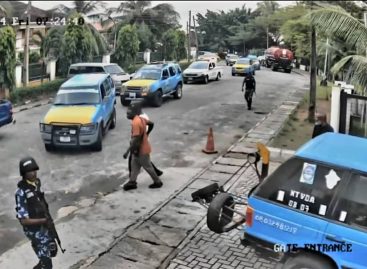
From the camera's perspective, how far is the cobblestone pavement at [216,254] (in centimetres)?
675

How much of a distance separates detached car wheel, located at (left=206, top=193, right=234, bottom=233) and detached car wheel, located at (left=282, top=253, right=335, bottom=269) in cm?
120

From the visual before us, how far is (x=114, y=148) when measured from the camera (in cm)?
1366

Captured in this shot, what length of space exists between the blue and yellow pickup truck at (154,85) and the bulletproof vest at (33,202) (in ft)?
48.1

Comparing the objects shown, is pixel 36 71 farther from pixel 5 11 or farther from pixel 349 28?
pixel 349 28

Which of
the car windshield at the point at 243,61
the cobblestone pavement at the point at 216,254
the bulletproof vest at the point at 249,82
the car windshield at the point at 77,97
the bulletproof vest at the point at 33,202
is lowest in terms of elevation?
the cobblestone pavement at the point at 216,254

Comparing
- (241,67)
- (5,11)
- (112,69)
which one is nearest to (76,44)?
(112,69)

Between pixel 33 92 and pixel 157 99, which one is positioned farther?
pixel 33 92

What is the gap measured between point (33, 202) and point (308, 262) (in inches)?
119

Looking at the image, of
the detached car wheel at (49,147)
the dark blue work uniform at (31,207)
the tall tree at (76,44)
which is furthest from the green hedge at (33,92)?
the dark blue work uniform at (31,207)

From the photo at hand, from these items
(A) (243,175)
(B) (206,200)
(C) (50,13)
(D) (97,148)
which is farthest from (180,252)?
(C) (50,13)

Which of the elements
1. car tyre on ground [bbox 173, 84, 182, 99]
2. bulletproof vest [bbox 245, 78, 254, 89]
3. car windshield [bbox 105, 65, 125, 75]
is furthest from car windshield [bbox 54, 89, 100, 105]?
car windshield [bbox 105, 65, 125, 75]

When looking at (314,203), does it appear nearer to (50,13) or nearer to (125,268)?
(125,268)

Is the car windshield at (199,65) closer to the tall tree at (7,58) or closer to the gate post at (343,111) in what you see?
the tall tree at (7,58)

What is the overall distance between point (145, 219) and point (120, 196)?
1413 mm
